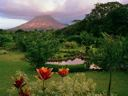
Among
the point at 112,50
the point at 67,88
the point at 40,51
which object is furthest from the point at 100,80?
the point at 67,88

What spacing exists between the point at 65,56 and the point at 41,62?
23.6 feet

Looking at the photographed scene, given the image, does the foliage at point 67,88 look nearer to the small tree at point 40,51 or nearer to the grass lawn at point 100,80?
the grass lawn at point 100,80

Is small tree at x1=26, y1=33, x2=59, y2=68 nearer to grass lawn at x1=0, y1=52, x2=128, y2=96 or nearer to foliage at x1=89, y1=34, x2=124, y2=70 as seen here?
grass lawn at x1=0, y1=52, x2=128, y2=96

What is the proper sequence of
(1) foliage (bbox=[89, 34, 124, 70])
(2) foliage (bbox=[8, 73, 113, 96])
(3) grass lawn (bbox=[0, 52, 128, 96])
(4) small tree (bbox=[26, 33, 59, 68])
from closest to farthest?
(2) foliage (bbox=[8, 73, 113, 96]) → (3) grass lawn (bbox=[0, 52, 128, 96]) → (1) foliage (bbox=[89, 34, 124, 70]) → (4) small tree (bbox=[26, 33, 59, 68])

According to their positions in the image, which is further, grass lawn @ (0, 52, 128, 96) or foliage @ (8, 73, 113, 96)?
grass lawn @ (0, 52, 128, 96)

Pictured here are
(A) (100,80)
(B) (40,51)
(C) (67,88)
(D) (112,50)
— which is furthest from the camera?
(B) (40,51)

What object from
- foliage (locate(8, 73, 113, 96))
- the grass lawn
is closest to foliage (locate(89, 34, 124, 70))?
the grass lawn

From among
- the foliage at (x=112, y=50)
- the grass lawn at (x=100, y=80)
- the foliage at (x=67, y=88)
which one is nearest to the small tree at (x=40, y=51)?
the grass lawn at (x=100, y=80)

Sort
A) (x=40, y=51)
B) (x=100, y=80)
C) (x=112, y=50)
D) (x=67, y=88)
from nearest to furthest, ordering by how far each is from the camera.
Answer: (x=67, y=88) → (x=112, y=50) → (x=100, y=80) → (x=40, y=51)

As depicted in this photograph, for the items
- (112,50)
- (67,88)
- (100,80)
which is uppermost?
(112,50)

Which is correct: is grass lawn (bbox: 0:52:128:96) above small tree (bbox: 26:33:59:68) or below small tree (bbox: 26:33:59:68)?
below

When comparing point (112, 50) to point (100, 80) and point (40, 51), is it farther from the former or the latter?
point (40, 51)

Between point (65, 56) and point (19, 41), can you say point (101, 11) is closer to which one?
point (19, 41)

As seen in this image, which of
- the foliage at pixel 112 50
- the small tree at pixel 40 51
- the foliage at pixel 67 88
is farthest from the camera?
the small tree at pixel 40 51
